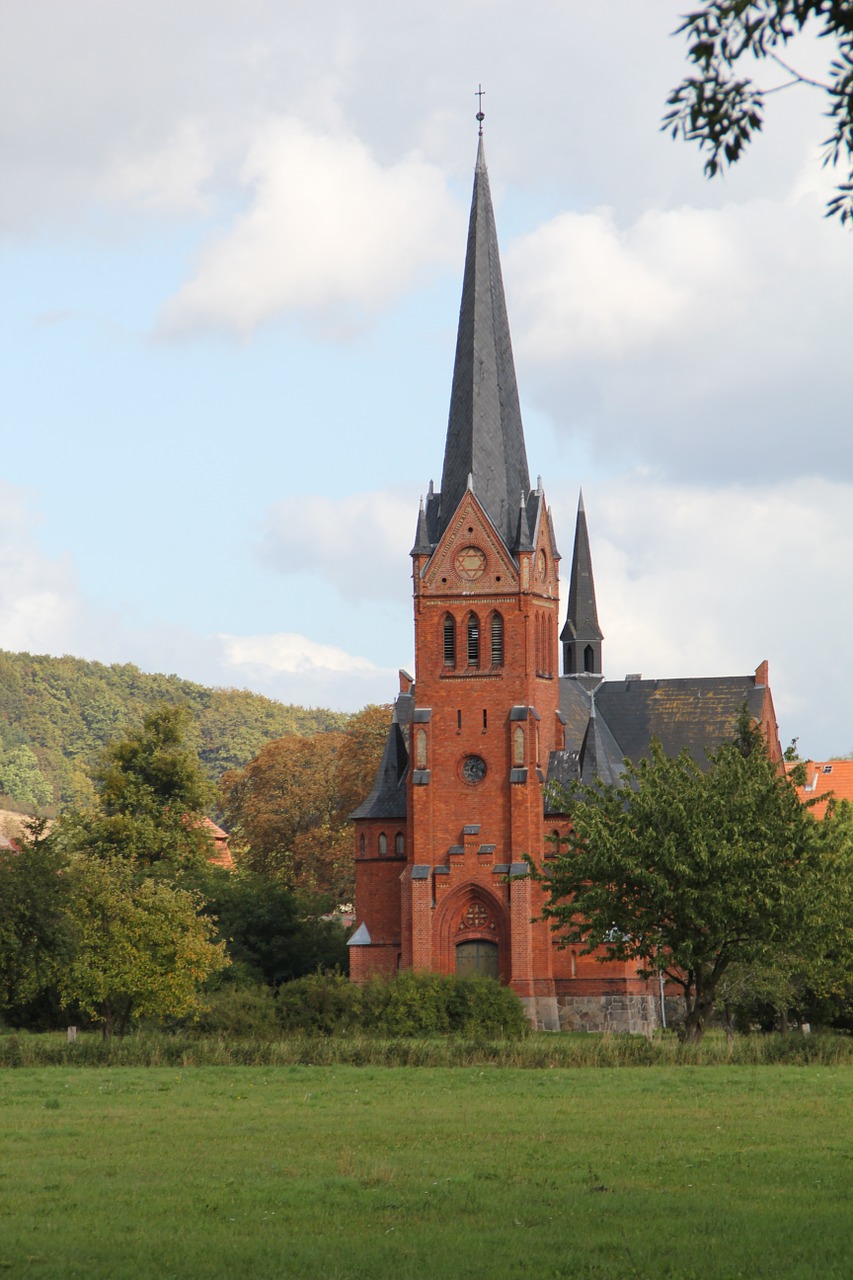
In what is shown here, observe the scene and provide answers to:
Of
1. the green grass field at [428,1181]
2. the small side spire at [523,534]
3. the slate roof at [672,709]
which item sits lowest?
the green grass field at [428,1181]

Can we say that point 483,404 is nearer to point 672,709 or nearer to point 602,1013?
point 672,709

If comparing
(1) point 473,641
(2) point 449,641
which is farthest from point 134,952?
(1) point 473,641

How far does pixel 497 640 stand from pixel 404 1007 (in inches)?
647

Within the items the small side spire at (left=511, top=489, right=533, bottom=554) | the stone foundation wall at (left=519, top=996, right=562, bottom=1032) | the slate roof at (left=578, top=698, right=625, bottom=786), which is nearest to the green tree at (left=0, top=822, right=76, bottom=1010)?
the stone foundation wall at (left=519, top=996, right=562, bottom=1032)

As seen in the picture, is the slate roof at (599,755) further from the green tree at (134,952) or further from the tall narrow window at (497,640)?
the green tree at (134,952)

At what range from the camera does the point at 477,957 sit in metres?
53.9

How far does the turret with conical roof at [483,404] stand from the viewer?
57.0m

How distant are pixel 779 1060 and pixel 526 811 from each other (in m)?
24.5

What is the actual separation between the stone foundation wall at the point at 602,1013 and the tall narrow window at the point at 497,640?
440 inches

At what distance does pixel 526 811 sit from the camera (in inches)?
2131

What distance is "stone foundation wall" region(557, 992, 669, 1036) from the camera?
5300 centimetres

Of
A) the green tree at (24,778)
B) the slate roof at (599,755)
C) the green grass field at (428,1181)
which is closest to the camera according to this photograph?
the green grass field at (428,1181)

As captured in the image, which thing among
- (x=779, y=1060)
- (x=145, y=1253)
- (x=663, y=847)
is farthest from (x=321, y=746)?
(x=145, y=1253)

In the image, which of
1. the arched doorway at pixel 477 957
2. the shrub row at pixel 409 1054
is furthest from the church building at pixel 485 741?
the shrub row at pixel 409 1054
